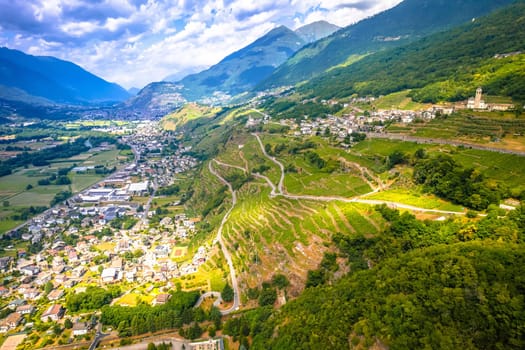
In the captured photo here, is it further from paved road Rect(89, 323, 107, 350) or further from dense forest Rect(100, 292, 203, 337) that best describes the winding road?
paved road Rect(89, 323, 107, 350)

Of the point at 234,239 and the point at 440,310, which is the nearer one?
the point at 440,310

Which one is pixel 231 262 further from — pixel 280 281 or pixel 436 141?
pixel 436 141

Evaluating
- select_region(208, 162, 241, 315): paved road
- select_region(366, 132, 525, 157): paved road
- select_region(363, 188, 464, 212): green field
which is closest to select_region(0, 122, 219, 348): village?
select_region(208, 162, 241, 315): paved road

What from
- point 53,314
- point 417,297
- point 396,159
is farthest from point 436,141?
point 53,314

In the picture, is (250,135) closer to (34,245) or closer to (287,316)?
(34,245)

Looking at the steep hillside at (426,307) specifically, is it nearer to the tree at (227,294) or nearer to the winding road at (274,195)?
the winding road at (274,195)

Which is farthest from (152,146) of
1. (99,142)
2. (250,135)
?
(250,135)

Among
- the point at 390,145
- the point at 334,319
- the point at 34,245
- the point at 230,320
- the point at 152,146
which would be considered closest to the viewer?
the point at 334,319
